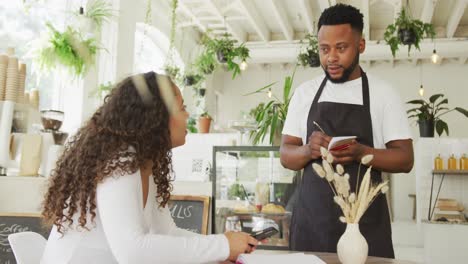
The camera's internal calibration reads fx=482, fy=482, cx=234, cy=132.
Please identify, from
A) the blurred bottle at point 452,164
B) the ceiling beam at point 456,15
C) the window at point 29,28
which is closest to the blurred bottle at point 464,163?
the blurred bottle at point 452,164

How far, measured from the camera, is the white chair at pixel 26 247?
1.42 metres

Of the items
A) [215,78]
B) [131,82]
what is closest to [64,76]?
[131,82]

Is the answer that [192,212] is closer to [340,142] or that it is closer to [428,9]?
[340,142]

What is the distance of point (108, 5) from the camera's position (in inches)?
230

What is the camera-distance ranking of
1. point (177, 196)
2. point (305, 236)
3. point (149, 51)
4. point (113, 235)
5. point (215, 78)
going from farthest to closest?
point (215, 78), point (149, 51), point (177, 196), point (305, 236), point (113, 235)

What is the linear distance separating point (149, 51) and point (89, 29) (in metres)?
4.58

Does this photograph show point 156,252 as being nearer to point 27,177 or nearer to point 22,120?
point 27,177

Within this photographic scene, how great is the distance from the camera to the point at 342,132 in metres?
1.84

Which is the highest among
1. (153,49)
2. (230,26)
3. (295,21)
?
(295,21)

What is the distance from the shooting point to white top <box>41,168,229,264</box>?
1.18 meters

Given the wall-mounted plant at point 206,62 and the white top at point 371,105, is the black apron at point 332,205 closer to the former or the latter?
the white top at point 371,105

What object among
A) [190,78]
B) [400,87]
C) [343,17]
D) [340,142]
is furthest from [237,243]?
[400,87]

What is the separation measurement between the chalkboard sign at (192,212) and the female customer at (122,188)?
112 cm

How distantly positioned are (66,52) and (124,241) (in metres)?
3.30
